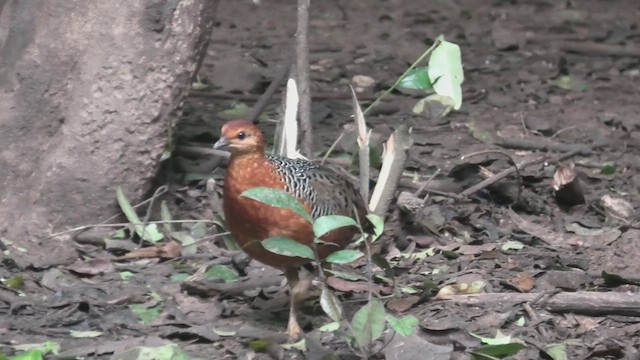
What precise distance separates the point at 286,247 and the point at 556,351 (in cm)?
112

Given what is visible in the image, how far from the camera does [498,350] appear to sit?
4.32m

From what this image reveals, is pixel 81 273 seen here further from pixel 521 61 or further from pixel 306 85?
pixel 521 61

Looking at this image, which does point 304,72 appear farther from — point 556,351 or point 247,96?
point 556,351

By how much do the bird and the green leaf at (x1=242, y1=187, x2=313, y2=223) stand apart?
24 centimetres

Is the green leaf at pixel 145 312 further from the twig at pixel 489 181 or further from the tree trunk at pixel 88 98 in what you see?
the twig at pixel 489 181

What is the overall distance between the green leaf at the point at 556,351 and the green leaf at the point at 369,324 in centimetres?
73

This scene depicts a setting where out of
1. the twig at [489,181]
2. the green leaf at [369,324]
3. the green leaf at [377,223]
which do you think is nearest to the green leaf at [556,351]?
the green leaf at [369,324]

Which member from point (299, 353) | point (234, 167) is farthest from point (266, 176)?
point (299, 353)

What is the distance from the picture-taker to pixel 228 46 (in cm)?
926

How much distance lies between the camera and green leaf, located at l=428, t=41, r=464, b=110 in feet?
16.9

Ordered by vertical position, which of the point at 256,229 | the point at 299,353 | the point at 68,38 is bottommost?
the point at 299,353

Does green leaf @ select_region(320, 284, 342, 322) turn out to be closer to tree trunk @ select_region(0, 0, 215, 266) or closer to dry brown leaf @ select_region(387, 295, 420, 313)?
dry brown leaf @ select_region(387, 295, 420, 313)

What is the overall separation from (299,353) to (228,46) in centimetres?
502

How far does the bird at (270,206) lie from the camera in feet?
15.4
